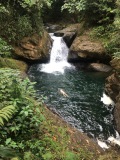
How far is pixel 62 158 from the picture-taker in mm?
4660

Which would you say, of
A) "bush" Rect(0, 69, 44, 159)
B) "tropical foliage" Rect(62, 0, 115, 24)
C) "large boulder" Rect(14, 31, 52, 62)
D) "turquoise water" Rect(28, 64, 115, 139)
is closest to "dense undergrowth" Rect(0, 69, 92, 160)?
"bush" Rect(0, 69, 44, 159)

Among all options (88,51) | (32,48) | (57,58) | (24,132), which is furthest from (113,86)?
(57,58)

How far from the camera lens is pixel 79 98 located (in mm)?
10625

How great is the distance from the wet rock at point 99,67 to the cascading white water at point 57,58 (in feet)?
6.04

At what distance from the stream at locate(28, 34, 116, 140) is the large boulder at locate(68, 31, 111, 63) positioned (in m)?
0.91

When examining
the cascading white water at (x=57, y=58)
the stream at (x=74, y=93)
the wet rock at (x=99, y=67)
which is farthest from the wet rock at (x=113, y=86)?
the cascading white water at (x=57, y=58)

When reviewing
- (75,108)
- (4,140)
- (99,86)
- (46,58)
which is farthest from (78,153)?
(46,58)

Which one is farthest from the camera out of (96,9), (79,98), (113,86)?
(96,9)

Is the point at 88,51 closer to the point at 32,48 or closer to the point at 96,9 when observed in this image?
the point at 96,9

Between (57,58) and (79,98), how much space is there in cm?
669

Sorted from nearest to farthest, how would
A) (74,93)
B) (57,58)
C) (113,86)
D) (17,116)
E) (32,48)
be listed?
(17,116), (113,86), (74,93), (32,48), (57,58)

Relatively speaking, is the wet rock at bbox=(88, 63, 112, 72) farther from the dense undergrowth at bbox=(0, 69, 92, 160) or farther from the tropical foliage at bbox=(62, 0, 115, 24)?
the dense undergrowth at bbox=(0, 69, 92, 160)

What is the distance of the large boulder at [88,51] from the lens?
588 inches

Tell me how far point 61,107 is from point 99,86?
347cm
